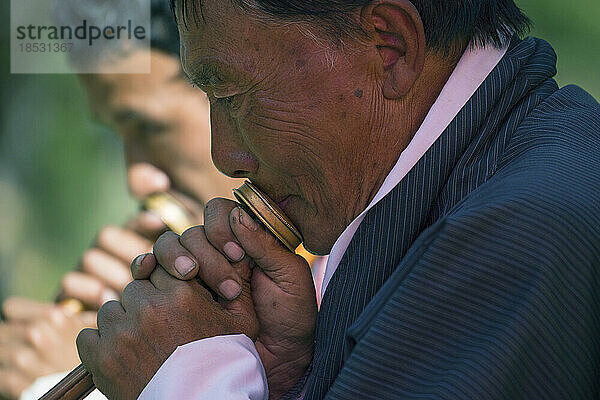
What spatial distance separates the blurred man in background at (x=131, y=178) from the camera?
273cm

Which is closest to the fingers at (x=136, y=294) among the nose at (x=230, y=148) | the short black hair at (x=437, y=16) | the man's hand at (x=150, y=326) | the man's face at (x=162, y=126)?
the man's hand at (x=150, y=326)

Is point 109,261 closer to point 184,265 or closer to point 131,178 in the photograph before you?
point 131,178

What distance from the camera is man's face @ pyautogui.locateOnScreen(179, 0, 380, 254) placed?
4.00ft

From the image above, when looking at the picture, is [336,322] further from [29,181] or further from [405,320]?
[29,181]

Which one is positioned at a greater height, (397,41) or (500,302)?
(397,41)

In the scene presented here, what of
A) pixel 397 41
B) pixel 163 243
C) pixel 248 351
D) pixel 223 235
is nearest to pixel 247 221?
pixel 223 235

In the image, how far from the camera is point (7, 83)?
2.74m

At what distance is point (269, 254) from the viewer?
1.42 metres

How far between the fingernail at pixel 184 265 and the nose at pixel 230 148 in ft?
0.55

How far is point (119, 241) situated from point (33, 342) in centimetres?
45

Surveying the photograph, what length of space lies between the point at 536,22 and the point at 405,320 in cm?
179

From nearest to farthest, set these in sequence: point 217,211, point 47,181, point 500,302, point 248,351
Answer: point 500,302, point 248,351, point 217,211, point 47,181

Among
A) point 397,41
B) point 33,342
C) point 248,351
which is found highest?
point 397,41

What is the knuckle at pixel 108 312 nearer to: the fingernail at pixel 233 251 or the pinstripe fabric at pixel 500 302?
the fingernail at pixel 233 251
